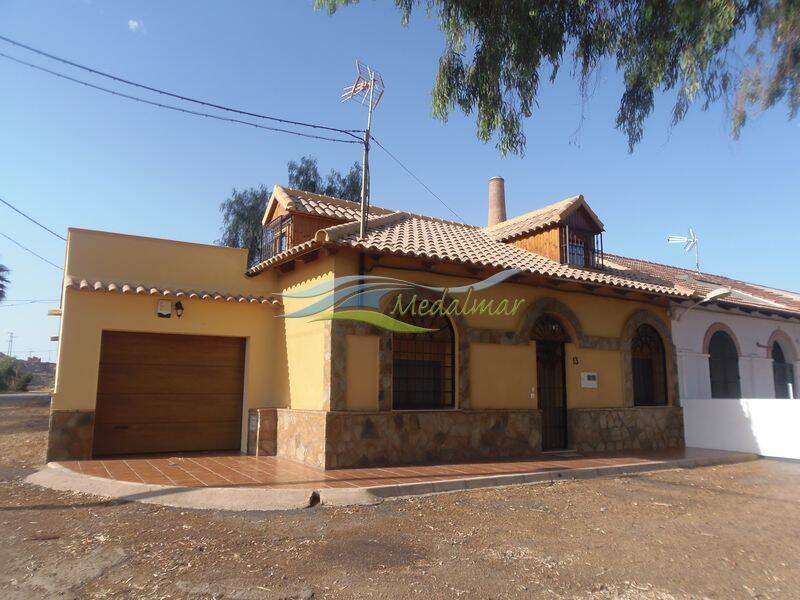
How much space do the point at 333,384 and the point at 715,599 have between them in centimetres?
592

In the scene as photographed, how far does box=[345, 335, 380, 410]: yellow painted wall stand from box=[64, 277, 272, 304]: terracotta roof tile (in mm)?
2937

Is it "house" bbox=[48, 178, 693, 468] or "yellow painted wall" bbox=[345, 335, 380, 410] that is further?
"house" bbox=[48, 178, 693, 468]

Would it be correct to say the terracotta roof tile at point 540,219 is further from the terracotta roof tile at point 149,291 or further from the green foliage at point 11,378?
A: the green foliage at point 11,378

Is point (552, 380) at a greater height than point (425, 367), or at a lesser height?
lesser

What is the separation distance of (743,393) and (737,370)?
2.07 ft

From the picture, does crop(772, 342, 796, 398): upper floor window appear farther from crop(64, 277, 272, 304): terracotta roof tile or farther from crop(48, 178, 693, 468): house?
crop(64, 277, 272, 304): terracotta roof tile

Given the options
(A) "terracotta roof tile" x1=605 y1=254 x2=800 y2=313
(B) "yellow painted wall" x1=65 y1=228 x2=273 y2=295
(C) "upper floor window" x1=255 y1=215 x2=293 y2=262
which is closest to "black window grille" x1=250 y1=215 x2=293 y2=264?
(C) "upper floor window" x1=255 y1=215 x2=293 y2=262

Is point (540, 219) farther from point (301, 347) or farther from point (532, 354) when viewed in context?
point (301, 347)

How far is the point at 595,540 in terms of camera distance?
5.50 metres

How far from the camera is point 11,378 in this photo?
37.5 metres

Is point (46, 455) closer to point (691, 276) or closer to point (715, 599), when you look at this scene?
point (715, 599)

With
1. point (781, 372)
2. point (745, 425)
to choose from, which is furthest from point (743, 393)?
point (745, 425)

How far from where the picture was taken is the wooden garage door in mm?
10099

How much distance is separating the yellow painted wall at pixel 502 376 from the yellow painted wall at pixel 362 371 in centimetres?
201
